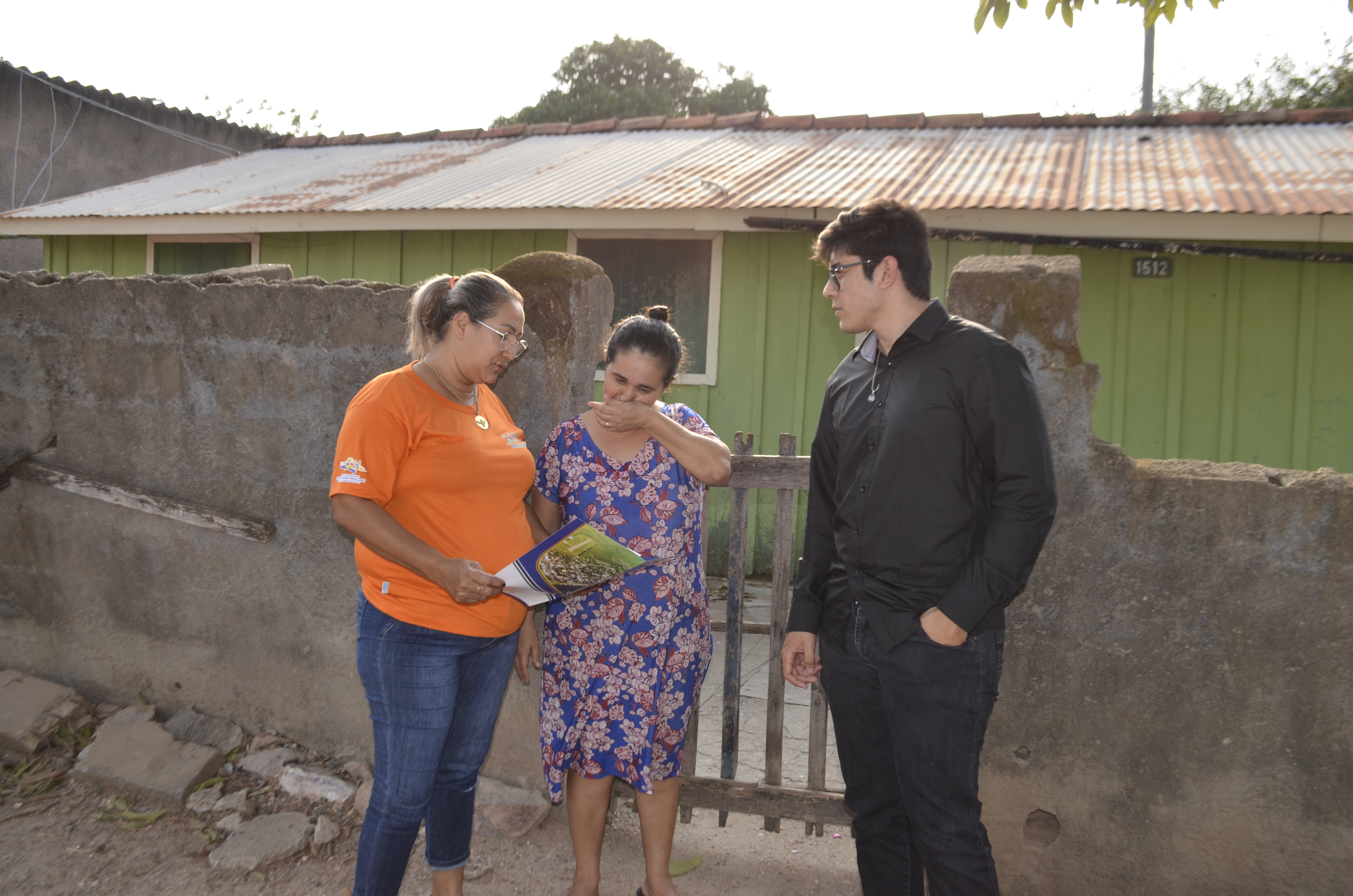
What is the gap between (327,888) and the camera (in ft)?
9.91

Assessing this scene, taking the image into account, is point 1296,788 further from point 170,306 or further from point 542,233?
point 542,233

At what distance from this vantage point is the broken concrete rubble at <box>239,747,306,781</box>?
3.56 m

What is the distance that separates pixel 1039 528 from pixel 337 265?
8.29 meters

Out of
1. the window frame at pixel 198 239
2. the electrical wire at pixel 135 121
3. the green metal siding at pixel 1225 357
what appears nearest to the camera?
the green metal siding at pixel 1225 357

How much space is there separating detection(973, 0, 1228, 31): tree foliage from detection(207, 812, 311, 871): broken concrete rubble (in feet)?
12.5

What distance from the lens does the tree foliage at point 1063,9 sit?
3.39 m

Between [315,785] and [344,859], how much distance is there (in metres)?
0.40

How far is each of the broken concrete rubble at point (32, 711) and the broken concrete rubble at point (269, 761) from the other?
835mm

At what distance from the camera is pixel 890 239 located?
2176mm

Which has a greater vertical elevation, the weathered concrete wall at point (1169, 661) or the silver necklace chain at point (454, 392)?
the silver necklace chain at point (454, 392)

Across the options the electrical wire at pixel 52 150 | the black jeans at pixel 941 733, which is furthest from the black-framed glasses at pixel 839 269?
the electrical wire at pixel 52 150

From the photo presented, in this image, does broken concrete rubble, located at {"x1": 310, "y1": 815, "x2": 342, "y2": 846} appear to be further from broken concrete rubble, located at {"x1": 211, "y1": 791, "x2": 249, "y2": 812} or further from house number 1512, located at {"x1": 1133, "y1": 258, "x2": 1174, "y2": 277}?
house number 1512, located at {"x1": 1133, "y1": 258, "x2": 1174, "y2": 277}

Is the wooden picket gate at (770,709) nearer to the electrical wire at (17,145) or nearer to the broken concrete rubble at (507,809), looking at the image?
the broken concrete rubble at (507,809)

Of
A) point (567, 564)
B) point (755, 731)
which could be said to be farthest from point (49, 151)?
point (567, 564)
